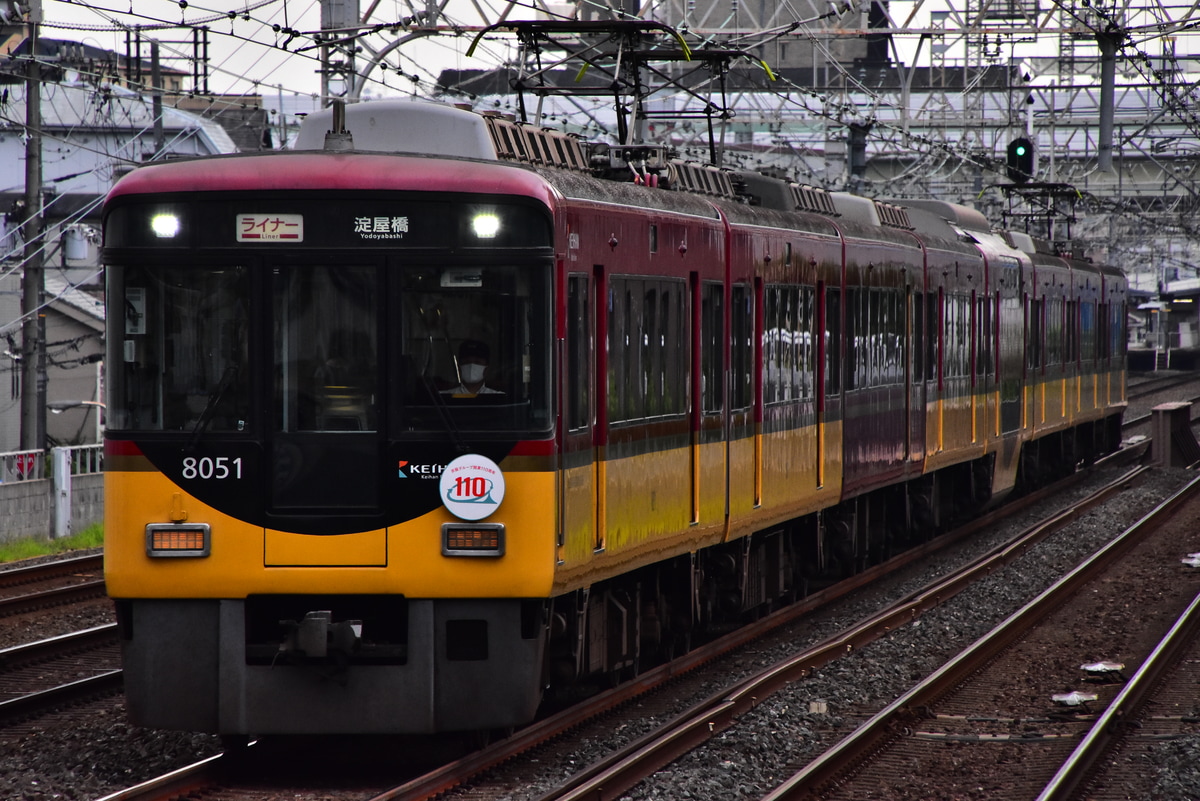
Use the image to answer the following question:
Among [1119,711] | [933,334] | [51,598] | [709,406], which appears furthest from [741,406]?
[933,334]

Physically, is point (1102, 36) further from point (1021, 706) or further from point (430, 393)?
point (430, 393)

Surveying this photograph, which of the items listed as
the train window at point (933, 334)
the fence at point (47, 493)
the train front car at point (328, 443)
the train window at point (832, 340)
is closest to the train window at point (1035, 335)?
the train window at point (933, 334)

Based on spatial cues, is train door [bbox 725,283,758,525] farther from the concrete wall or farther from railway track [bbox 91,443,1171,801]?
the concrete wall

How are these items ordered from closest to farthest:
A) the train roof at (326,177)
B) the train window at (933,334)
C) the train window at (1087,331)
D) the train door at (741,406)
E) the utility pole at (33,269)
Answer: the train roof at (326,177) < the train door at (741,406) < the train window at (933,334) < the utility pole at (33,269) < the train window at (1087,331)

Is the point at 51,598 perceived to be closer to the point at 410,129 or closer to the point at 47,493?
the point at 47,493

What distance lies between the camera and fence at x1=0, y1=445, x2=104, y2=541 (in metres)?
19.7

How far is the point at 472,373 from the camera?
26.2ft

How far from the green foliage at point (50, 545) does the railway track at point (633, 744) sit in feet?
28.9

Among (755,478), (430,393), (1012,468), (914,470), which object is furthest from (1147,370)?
(430,393)

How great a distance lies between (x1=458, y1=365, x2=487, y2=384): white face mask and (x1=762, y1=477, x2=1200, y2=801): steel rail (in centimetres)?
217

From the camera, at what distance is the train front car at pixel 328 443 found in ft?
25.8

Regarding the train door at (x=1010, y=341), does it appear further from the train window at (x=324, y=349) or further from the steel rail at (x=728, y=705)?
the train window at (x=324, y=349)

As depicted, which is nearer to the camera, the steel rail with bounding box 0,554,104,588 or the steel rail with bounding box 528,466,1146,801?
the steel rail with bounding box 528,466,1146,801

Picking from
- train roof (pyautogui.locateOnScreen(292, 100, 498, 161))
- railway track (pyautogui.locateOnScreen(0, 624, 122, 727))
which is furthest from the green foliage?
train roof (pyautogui.locateOnScreen(292, 100, 498, 161))
